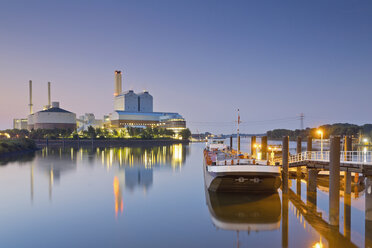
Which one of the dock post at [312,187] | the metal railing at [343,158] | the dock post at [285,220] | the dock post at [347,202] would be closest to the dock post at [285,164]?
the dock post at [285,220]

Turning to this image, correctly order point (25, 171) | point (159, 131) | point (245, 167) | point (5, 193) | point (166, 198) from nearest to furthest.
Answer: point (245, 167), point (166, 198), point (5, 193), point (25, 171), point (159, 131)

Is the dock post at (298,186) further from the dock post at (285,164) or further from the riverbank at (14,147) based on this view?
the riverbank at (14,147)

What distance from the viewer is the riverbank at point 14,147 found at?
6918cm

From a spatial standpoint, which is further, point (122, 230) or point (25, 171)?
point (25, 171)

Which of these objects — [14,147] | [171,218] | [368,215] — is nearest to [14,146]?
[14,147]

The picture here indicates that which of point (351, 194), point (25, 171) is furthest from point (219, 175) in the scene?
point (25, 171)

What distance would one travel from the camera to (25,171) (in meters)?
44.7

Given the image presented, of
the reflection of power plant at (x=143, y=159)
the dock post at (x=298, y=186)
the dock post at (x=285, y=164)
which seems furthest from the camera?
the reflection of power plant at (x=143, y=159)

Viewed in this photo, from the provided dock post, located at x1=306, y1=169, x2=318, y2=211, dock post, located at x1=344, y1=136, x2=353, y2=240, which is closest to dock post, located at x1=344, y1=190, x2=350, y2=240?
dock post, located at x1=344, y1=136, x2=353, y2=240

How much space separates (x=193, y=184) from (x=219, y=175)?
43.3ft

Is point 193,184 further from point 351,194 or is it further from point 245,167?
point 351,194

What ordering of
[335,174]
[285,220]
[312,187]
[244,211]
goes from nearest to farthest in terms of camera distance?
[335,174] → [285,220] → [244,211] → [312,187]

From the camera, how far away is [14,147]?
250 feet

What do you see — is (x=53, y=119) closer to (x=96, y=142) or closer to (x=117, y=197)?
(x=96, y=142)
